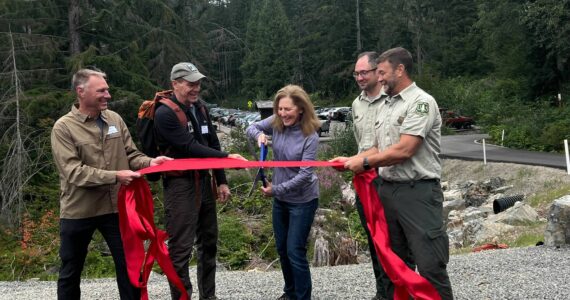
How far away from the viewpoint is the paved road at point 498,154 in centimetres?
2135

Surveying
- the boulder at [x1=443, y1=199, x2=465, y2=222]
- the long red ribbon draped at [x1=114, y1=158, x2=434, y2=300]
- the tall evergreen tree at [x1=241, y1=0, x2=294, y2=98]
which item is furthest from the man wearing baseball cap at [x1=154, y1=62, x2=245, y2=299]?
the tall evergreen tree at [x1=241, y1=0, x2=294, y2=98]

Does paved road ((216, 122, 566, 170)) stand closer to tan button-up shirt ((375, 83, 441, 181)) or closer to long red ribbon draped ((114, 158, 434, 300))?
long red ribbon draped ((114, 158, 434, 300))

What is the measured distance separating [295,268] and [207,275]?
34.1 inches

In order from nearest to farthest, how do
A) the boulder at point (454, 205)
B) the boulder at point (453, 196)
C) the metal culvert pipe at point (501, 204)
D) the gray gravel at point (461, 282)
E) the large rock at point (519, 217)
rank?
1. the gray gravel at point (461, 282)
2. the large rock at point (519, 217)
3. the metal culvert pipe at point (501, 204)
4. the boulder at point (454, 205)
5. the boulder at point (453, 196)

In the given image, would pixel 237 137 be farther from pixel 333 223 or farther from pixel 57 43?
pixel 333 223

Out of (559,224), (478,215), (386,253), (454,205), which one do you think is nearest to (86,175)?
(386,253)

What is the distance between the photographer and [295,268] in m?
5.41

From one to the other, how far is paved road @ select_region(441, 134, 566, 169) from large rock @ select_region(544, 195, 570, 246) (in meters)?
11.9

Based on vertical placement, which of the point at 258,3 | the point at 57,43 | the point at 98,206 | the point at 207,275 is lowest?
the point at 207,275

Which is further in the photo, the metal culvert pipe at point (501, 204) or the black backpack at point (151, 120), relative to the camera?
the metal culvert pipe at point (501, 204)

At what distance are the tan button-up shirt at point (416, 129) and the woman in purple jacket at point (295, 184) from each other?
833mm

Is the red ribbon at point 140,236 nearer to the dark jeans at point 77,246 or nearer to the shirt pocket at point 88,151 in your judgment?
the dark jeans at point 77,246

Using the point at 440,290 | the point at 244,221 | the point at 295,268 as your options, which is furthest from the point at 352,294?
the point at 244,221

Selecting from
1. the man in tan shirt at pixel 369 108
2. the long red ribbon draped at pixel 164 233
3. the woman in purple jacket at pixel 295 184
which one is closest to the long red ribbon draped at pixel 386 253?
the long red ribbon draped at pixel 164 233
